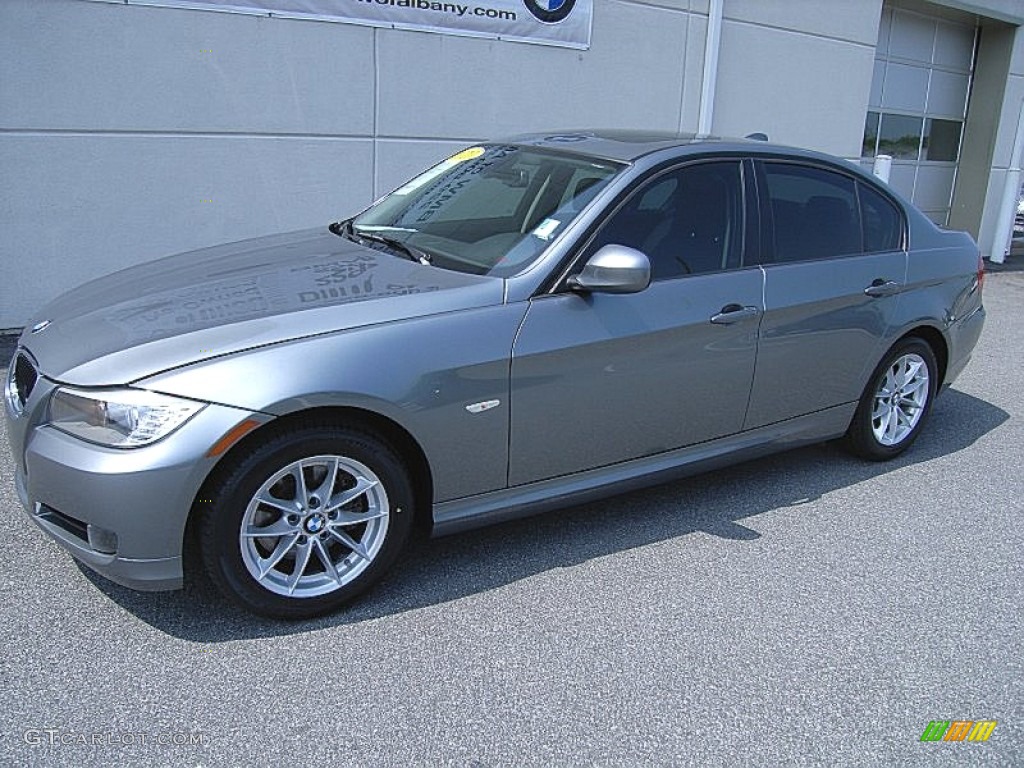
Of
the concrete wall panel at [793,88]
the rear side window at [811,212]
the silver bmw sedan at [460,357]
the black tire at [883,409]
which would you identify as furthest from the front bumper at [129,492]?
the concrete wall panel at [793,88]

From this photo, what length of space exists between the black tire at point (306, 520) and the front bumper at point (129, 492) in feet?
0.38

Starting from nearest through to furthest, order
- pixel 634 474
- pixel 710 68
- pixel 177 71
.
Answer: pixel 634 474
pixel 177 71
pixel 710 68

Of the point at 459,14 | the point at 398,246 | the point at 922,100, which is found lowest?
the point at 398,246

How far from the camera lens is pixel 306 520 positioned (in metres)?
3.13

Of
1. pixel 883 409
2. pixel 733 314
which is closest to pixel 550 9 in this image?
pixel 883 409

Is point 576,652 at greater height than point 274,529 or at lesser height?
lesser

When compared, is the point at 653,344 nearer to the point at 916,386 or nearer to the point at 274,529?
the point at 274,529

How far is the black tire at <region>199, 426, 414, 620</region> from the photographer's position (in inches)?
116

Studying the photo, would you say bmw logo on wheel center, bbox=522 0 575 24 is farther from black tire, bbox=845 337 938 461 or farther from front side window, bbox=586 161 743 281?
black tire, bbox=845 337 938 461

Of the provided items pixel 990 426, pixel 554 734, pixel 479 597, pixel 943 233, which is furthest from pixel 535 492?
pixel 990 426

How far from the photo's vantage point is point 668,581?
3594 mm

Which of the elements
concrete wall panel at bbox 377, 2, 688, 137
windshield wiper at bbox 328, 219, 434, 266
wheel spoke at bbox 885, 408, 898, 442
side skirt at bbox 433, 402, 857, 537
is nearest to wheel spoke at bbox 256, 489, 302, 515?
side skirt at bbox 433, 402, 857, 537
